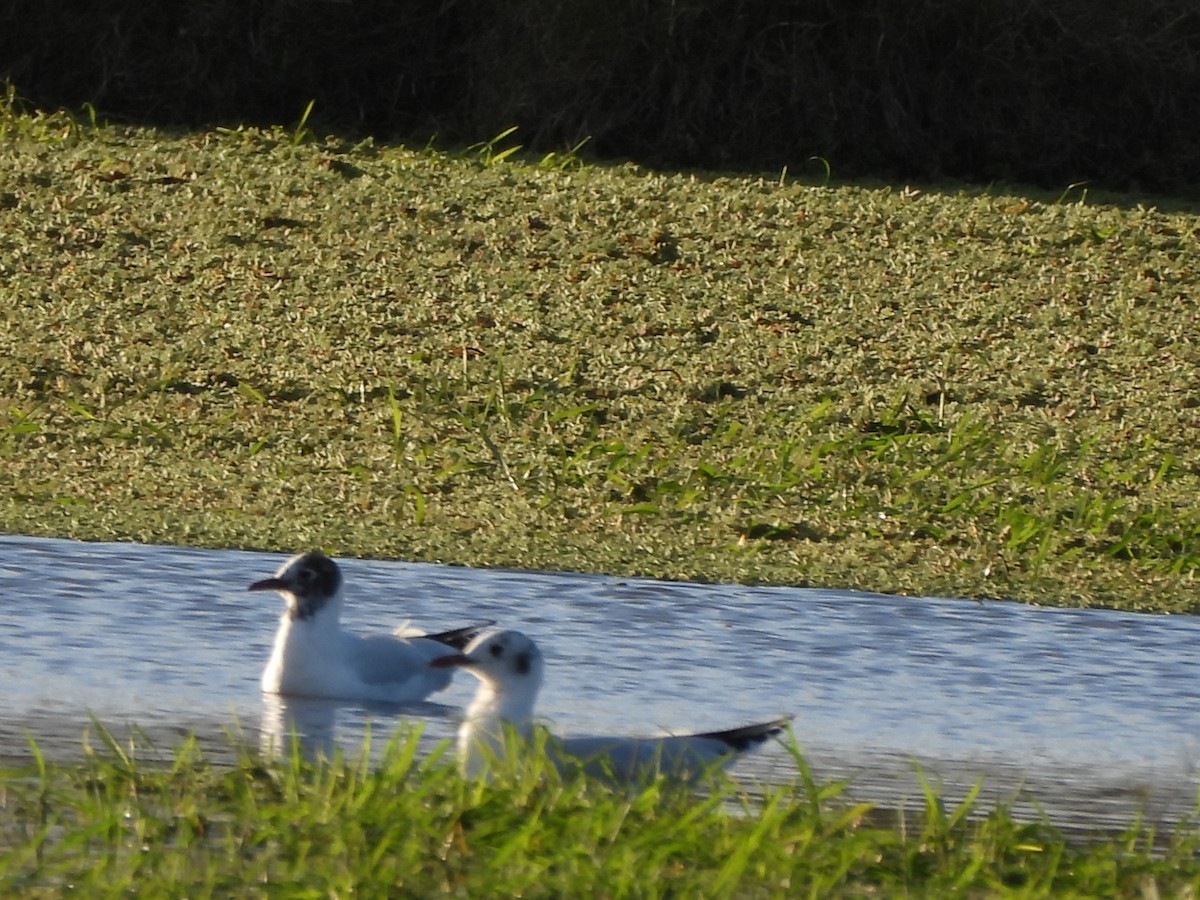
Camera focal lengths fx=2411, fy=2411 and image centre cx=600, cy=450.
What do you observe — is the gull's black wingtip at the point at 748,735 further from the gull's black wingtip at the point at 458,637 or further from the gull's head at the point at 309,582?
the gull's head at the point at 309,582

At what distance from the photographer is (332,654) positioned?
18.1ft

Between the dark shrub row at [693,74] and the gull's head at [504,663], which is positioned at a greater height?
the dark shrub row at [693,74]

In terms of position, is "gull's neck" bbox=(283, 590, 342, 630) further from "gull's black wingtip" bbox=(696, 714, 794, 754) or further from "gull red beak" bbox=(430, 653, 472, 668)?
"gull's black wingtip" bbox=(696, 714, 794, 754)

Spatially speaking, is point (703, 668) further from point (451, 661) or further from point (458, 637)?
point (451, 661)

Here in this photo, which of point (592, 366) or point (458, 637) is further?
point (592, 366)

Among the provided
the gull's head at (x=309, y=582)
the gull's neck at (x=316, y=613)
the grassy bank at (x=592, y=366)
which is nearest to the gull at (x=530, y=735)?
the gull's neck at (x=316, y=613)

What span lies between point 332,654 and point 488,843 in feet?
6.05

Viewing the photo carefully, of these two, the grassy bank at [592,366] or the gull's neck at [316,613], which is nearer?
the gull's neck at [316,613]

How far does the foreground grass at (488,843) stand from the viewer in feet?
11.6

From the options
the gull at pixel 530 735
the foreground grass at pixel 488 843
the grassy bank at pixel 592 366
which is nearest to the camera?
the foreground grass at pixel 488 843

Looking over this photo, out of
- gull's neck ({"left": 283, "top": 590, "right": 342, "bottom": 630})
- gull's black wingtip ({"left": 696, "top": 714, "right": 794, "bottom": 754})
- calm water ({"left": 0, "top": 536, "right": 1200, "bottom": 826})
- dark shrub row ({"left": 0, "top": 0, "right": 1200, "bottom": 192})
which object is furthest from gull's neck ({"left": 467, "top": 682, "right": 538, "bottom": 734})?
dark shrub row ({"left": 0, "top": 0, "right": 1200, "bottom": 192})

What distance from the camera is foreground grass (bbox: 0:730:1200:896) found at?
3543mm

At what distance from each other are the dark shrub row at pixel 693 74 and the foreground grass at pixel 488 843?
351 inches

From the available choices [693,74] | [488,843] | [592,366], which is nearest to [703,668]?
[488,843]
